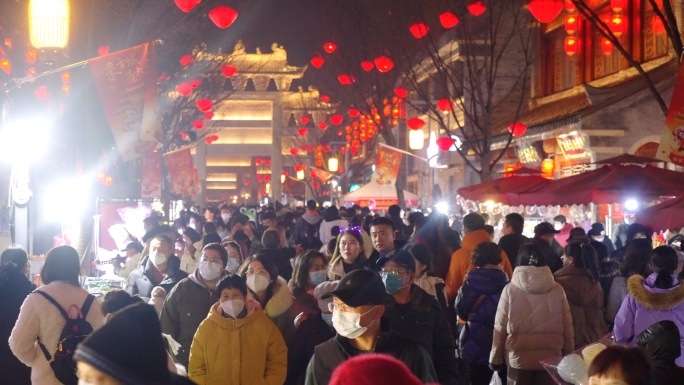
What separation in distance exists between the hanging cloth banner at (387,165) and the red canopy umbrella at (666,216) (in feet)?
56.4

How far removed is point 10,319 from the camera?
7082mm

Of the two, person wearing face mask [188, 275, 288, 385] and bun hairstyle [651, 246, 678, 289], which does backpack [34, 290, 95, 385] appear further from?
bun hairstyle [651, 246, 678, 289]

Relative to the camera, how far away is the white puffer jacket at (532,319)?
7.61m

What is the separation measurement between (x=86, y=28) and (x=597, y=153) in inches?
475

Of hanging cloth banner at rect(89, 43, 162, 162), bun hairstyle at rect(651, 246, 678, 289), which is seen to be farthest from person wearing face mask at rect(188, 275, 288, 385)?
hanging cloth banner at rect(89, 43, 162, 162)

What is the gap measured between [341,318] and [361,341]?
0.15 meters

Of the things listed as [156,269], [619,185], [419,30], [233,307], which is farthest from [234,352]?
[419,30]

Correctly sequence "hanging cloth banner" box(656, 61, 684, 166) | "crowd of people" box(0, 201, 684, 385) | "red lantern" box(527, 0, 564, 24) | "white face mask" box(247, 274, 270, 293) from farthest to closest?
"red lantern" box(527, 0, 564, 24) → "hanging cloth banner" box(656, 61, 684, 166) → "white face mask" box(247, 274, 270, 293) → "crowd of people" box(0, 201, 684, 385)

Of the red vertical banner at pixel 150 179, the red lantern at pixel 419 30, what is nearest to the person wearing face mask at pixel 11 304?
the red lantern at pixel 419 30

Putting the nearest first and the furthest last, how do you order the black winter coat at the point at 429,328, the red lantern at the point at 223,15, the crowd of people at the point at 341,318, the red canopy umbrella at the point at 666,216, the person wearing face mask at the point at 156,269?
the crowd of people at the point at 341,318, the black winter coat at the point at 429,328, the person wearing face mask at the point at 156,269, the red canopy umbrella at the point at 666,216, the red lantern at the point at 223,15

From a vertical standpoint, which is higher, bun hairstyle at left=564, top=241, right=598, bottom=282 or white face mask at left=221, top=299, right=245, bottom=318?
bun hairstyle at left=564, top=241, right=598, bottom=282

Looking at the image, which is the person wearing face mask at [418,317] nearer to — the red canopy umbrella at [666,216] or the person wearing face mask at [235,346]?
the person wearing face mask at [235,346]

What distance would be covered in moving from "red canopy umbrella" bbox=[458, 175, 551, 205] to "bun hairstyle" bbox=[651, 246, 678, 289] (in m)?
8.29

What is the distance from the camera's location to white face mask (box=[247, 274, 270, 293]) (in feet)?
23.5
